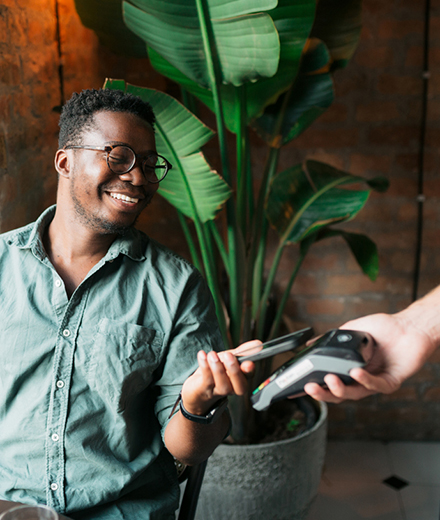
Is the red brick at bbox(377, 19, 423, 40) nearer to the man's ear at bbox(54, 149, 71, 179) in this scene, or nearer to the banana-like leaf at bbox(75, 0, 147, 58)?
the banana-like leaf at bbox(75, 0, 147, 58)

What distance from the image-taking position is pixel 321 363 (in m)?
0.74

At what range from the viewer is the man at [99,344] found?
1033 millimetres

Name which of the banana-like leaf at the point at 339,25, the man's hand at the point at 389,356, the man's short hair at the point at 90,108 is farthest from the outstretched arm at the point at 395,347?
the banana-like leaf at the point at 339,25

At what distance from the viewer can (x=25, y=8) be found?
1499mm

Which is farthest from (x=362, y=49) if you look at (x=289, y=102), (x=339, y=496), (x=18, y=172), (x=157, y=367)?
(x=339, y=496)

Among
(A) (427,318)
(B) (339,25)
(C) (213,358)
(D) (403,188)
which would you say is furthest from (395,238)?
(C) (213,358)

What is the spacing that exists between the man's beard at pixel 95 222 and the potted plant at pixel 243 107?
407 millimetres

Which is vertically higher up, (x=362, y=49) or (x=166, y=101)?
(x=362, y=49)

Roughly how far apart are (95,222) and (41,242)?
142 millimetres

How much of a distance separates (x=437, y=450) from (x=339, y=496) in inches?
26.0

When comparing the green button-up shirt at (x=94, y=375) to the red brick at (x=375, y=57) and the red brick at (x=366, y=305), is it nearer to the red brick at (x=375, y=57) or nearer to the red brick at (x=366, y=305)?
the red brick at (x=366, y=305)

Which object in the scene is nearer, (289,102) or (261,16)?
(261,16)

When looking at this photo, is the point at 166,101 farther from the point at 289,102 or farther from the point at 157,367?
the point at 157,367

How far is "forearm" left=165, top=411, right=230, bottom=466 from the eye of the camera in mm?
1008
